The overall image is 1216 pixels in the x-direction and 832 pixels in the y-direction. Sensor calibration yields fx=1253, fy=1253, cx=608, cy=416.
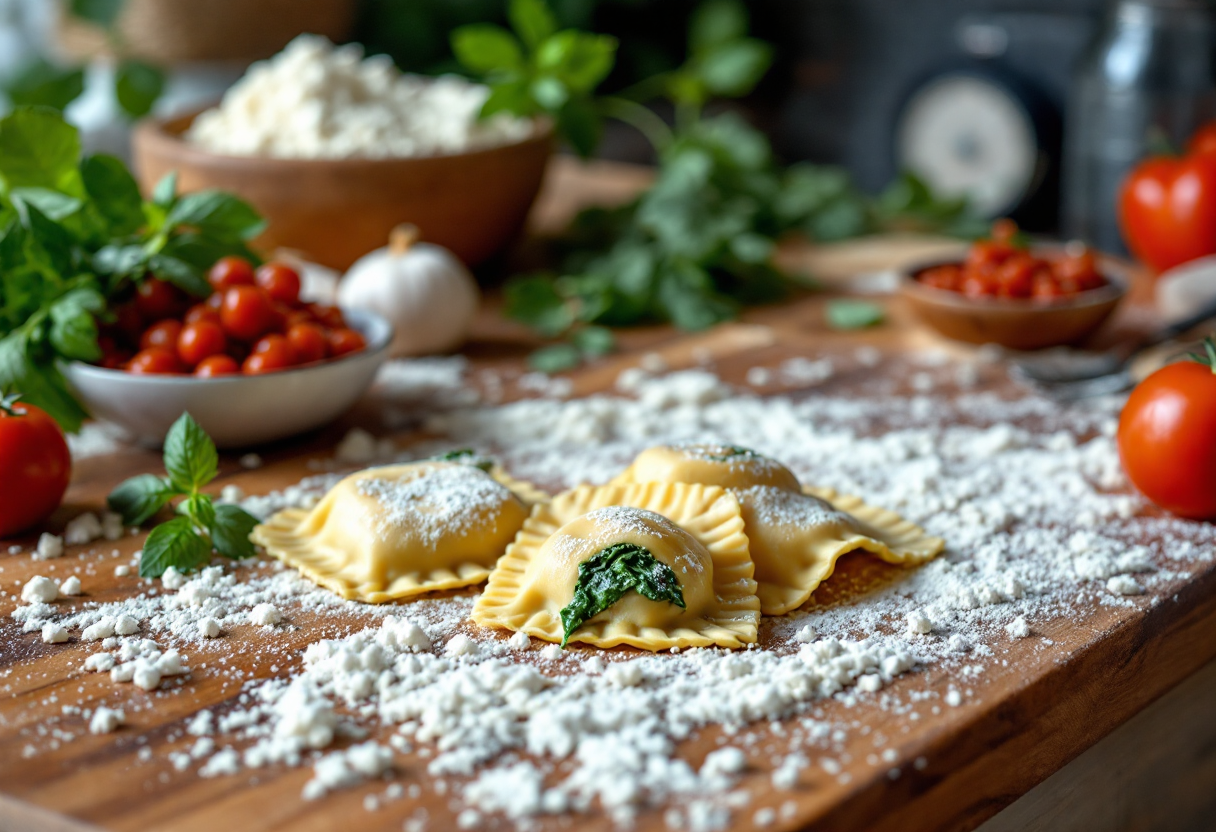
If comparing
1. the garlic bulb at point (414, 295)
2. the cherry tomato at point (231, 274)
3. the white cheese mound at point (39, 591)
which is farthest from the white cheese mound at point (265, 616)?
the garlic bulb at point (414, 295)

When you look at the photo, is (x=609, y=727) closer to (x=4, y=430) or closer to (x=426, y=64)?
(x=4, y=430)

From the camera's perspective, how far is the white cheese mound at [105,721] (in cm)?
105

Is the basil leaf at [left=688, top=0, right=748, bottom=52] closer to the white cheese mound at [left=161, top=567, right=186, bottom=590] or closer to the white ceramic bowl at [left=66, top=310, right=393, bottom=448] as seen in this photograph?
the white ceramic bowl at [left=66, top=310, right=393, bottom=448]

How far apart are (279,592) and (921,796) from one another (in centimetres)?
67

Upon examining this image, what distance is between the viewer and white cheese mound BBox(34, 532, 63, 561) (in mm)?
1383

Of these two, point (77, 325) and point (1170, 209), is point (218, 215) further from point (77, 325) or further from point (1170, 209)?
point (1170, 209)

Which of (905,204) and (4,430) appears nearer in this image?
(4,430)

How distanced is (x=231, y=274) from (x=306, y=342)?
0.14 meters

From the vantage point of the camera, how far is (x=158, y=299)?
167 cm

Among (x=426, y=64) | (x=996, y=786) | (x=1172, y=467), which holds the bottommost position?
(x=996, y=786)

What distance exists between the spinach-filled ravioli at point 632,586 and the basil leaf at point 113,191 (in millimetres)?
776

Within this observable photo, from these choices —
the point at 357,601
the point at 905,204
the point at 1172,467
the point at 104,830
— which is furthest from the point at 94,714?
the point at 905,204

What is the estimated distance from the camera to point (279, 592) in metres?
1.30

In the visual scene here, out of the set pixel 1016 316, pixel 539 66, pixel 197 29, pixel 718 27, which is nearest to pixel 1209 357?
pixel 1016 316
